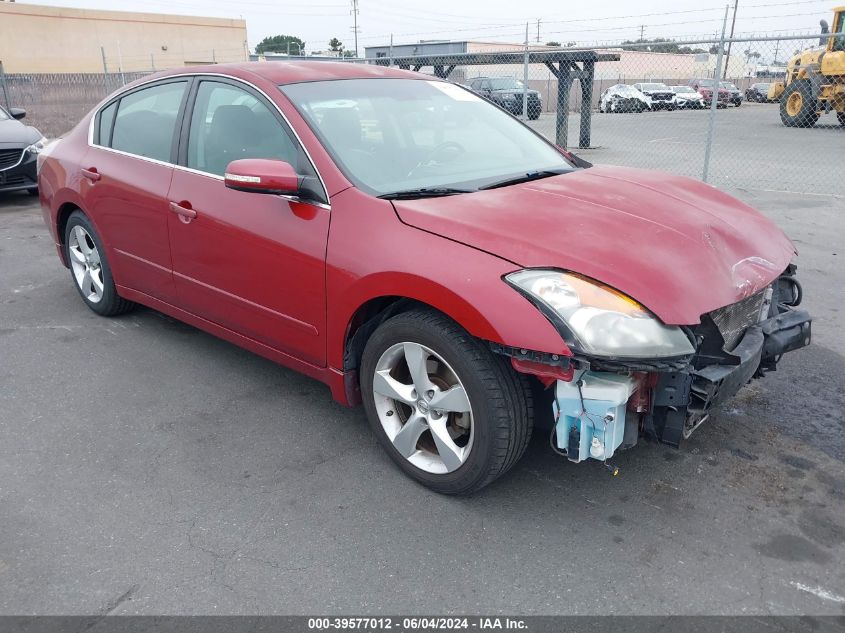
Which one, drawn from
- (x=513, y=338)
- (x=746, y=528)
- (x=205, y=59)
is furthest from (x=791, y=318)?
(x=205, y=59)

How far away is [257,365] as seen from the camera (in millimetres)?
4191

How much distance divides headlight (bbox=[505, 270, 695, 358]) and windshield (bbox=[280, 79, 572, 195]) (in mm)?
924

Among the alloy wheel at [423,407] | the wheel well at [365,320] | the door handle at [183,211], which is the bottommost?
the alloy wheel at [423,407]

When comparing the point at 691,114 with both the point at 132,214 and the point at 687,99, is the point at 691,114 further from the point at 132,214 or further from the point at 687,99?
the point at 132,214

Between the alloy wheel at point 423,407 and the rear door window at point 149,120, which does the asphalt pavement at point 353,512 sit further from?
the rear door window at point 149,120

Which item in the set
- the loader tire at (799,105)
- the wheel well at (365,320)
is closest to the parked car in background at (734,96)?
the loader tire at (799,105)

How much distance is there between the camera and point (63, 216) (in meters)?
4.98

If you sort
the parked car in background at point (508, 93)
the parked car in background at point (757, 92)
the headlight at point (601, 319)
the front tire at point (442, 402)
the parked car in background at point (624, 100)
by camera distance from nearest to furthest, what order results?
1. the headlight at point (601, 319)
2. the front tire at point (442, 402)
3. the parked car in background at point (508, 93)
4. the parked car in background at point (624, 100)
5. the parked car in background at point (757, 92)

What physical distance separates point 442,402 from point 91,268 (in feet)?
10.5

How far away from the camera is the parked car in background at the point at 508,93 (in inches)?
659

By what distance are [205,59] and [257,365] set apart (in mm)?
38132

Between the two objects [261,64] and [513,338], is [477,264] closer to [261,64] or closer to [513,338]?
[513,338]

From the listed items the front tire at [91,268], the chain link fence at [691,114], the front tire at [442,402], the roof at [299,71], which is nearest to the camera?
the front tire at [442,402]

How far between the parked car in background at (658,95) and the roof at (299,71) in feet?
69.1
